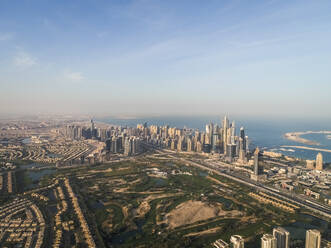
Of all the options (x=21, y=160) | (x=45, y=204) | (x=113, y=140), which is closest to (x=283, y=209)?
(x=45, y=204)

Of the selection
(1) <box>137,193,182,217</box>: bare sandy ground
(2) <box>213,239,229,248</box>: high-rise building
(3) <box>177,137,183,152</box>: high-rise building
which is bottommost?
(1) <box>137,193,182,217</box>: bare sandy ground

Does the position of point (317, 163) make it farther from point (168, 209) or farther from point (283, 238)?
point (283, 238)

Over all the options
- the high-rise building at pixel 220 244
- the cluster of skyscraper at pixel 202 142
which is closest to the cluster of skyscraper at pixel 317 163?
the cluster of skyscraper at pixel 202 142

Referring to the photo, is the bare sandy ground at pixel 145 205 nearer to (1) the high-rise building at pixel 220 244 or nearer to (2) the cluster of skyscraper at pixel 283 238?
(1) the high-rise building at pixel 220 244

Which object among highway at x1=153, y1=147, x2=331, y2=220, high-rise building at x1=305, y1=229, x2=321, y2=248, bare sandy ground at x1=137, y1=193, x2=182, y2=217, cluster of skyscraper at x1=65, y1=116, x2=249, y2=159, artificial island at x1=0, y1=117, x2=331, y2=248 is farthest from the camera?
cluster of skyscraper at x1=65, y1=116, x2=249, y2=159

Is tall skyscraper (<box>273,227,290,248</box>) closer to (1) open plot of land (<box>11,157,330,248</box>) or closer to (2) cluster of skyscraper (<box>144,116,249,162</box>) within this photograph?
(1) open plot of land (<box>11,157,330,248</box>)

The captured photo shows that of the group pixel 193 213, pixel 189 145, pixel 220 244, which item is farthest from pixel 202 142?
pixel 220 244

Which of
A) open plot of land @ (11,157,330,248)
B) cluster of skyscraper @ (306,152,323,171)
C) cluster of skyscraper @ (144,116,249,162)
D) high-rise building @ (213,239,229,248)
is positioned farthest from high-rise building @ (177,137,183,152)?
high-rise building @ (213,239,229,248)

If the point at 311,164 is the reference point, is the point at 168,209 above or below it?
below

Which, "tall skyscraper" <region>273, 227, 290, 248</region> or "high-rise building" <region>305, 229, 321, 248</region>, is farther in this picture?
"tall skyscraper" <region>273, 227, 290, 248</region>
